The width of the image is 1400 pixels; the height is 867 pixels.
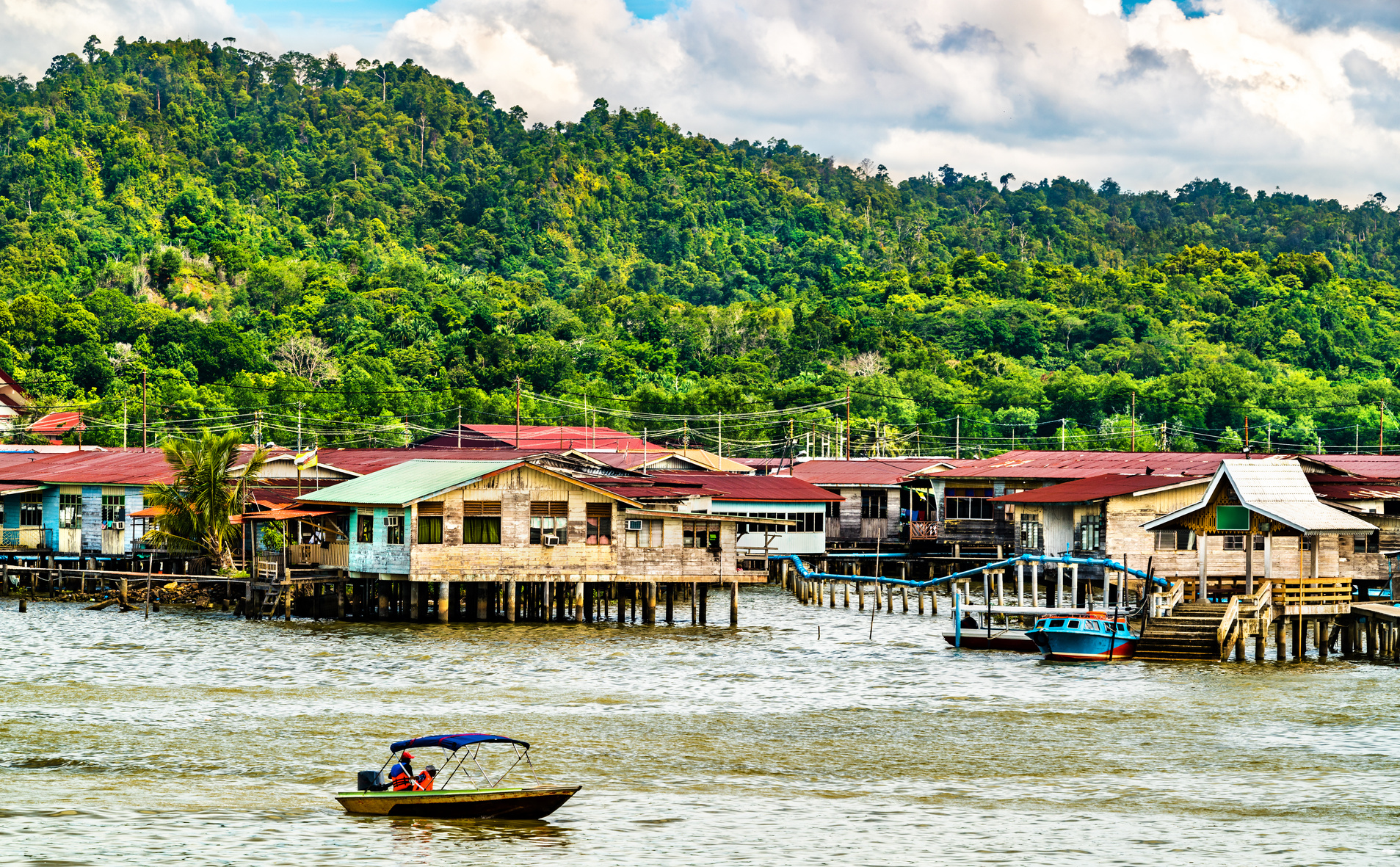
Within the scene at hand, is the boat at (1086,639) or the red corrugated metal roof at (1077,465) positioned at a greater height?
the red corrugated metal roof at (1077,465)

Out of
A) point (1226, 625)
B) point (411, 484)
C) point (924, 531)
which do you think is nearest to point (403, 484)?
A: point (411, 484)

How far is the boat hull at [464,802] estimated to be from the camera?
23969mm

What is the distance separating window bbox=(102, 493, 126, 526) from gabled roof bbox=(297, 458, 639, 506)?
30.8ft

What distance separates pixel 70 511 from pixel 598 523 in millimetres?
24402

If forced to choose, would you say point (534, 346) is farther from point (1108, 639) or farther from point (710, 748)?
point (710, 748)

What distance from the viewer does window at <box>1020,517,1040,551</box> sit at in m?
63.9

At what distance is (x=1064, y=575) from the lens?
64.9 metres

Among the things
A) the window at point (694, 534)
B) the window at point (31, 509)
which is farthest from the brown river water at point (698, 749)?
the window at point (31, 509)

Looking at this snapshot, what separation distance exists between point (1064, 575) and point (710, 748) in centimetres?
3671

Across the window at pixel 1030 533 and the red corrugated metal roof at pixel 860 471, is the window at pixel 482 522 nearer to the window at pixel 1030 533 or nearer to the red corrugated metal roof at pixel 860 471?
the window at pixel 1030 533

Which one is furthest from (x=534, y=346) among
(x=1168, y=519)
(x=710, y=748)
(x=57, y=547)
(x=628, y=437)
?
(x=710, y=748)

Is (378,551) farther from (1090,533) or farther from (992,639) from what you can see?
(1090,533)

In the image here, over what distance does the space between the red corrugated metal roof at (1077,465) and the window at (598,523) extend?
79.9ft

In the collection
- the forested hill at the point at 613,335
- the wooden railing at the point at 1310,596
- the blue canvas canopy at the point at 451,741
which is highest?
the forested hill at the point at 613,335
